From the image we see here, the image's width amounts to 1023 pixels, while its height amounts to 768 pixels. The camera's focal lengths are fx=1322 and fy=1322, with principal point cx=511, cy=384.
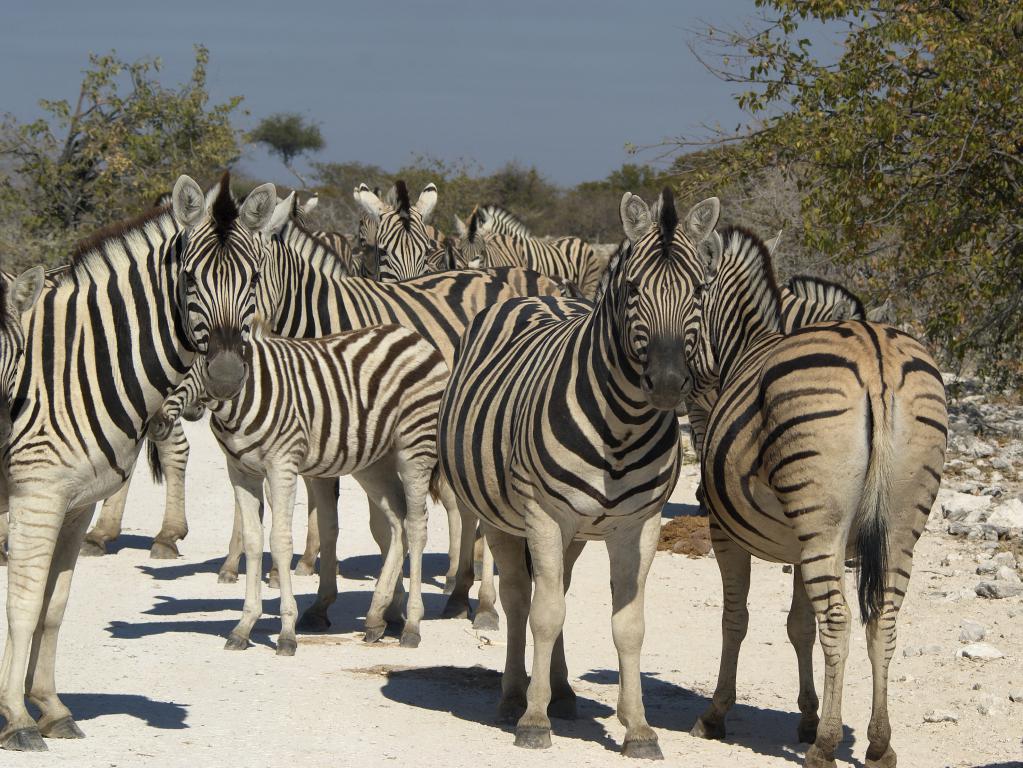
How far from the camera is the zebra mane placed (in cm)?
768

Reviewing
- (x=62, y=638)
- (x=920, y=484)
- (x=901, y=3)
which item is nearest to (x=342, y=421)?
(x=62, y=638)

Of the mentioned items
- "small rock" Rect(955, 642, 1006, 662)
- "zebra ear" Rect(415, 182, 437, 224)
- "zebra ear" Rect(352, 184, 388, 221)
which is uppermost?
"zebra ear" Rect(415, 182, 437, 224)

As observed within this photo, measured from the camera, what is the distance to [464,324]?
10109mm

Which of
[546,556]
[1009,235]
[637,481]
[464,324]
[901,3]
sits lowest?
[546,556]

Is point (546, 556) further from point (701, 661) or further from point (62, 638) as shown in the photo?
point (62, 638)

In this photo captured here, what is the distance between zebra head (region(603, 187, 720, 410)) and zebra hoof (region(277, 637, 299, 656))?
313 centimetres

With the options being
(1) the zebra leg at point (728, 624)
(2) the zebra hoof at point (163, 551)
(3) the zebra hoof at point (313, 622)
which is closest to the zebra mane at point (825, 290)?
(1) the zebra leg at point (728, 624)

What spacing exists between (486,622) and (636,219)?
3854 millimetres

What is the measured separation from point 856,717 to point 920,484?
5.50 ft

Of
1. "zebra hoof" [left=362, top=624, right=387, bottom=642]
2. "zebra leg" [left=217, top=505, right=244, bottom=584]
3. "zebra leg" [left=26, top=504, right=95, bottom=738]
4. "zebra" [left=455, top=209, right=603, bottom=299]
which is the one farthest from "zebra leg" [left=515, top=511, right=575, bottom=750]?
"zebra" [left=455, top=209, right=603, bottom=299]

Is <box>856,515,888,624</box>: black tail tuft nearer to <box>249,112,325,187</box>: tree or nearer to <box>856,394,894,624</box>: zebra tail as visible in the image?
<box>856,394,894,624</box>: zebra tail

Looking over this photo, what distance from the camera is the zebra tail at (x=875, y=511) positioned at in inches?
217

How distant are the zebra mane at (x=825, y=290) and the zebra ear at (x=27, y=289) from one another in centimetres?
450

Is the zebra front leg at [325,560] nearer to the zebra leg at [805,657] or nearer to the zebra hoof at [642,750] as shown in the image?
the zebra hoof at [642,750]
